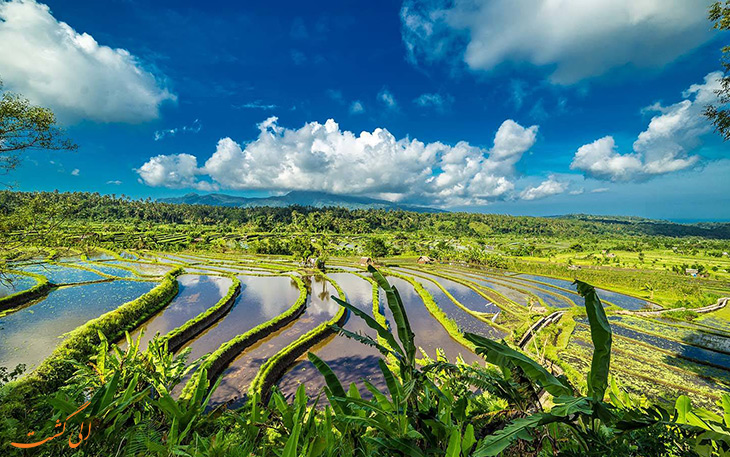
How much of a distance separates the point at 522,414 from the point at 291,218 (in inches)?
4851

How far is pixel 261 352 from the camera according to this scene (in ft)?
54.6

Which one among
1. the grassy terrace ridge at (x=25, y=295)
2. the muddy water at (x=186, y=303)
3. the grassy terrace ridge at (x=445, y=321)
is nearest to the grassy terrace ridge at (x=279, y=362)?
the muddy water at (x=186, y=303)

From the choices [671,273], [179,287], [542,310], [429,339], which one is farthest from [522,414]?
[671,273]

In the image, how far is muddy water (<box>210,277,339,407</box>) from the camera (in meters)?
12.8

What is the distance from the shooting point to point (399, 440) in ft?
8.03

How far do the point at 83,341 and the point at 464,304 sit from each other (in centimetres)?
2852

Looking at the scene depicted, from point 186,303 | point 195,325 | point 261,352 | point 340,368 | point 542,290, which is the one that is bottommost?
point 542,290

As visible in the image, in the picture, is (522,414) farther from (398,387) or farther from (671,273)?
(671,273)

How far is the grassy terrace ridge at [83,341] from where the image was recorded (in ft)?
36.6

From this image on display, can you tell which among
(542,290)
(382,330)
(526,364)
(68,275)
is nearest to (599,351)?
(526,364)

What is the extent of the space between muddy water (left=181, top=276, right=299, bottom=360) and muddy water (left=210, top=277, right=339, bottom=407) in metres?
2.18

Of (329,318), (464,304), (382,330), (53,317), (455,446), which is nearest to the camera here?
(455,446)

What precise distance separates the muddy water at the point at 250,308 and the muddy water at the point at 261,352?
7.17ft

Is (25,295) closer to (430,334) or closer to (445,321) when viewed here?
(430,334)
